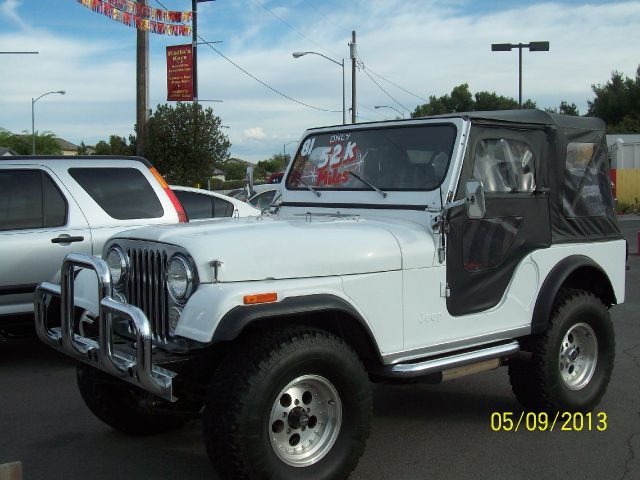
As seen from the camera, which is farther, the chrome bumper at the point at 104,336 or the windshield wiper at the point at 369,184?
the windshield wiper at the point at 369,184

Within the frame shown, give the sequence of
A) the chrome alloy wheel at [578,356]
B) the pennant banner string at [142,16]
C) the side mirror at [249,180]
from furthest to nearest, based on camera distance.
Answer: the pennant banner string at [142,16], the side mirror at [249,180], the chrome alloy wheel at [578,356]

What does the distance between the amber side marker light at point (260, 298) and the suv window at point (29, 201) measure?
362 cm

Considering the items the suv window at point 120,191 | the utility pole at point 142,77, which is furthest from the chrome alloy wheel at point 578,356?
the utility pole at point 142,77

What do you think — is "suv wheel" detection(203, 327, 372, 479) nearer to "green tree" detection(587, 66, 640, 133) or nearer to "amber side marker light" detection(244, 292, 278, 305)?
"amber side marker light" detection(244, 292, 278, 305)

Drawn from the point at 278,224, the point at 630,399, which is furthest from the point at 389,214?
the point at 630,399

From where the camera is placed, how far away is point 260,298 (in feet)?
11.1

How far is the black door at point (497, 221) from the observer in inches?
167

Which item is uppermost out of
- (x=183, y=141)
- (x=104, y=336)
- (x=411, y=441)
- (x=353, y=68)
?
(x=353, y=68)

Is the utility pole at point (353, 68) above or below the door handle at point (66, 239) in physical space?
above

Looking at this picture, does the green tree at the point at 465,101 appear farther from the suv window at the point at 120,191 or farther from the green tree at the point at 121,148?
the suv window at the point at 120,191

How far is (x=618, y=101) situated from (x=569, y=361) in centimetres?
5708

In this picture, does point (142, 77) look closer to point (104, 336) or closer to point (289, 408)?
point (104, 336)

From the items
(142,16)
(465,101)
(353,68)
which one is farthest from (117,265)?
(465,101)

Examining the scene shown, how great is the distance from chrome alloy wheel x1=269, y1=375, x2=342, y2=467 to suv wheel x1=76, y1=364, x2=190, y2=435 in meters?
0.99
